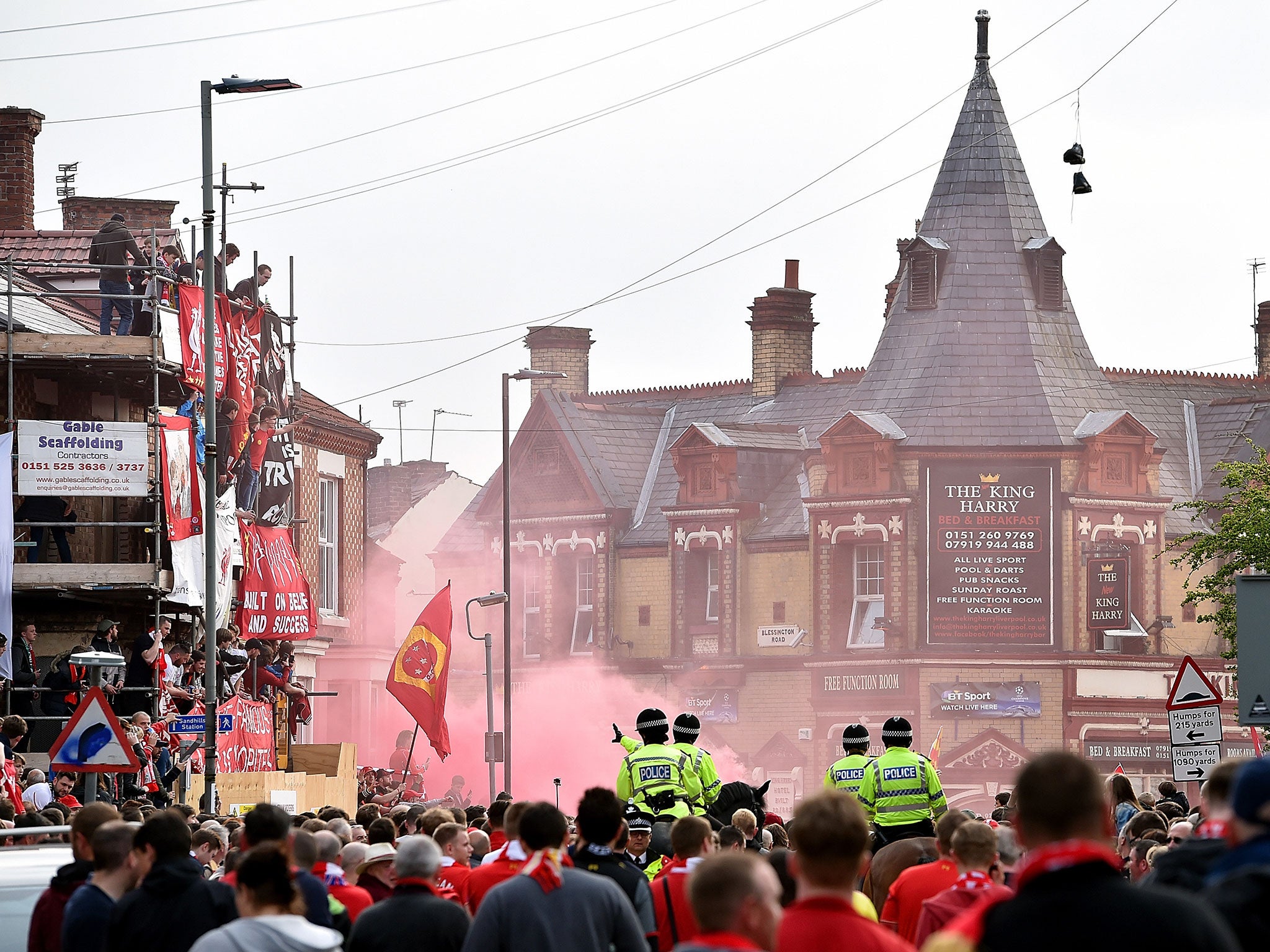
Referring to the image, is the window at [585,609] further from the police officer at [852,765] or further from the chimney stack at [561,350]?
the police officer at [852,765]

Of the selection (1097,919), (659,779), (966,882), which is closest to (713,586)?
(659,779)

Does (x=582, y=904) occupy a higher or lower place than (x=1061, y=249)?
lower

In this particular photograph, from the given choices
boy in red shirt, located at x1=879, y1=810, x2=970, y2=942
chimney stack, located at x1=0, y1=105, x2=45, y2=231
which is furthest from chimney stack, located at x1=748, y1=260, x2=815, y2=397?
boy in red shirt, located at x1=879, y1=810, x2=970, y2=942

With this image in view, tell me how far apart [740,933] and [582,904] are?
2.34 metres

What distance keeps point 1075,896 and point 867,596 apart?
4623cm

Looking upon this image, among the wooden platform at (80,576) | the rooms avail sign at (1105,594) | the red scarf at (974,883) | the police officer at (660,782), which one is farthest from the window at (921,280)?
the red scarf at (974,883)

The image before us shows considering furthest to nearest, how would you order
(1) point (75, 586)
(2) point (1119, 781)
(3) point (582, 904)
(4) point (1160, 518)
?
1. (4) point (1160, 518)
2. (1) point (75, 586)
3. (2) point (1119, 781)
4. (3) point (582, 904)

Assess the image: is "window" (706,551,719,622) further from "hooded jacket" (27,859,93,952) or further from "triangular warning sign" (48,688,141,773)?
"hooded jacket" (27,859,93,952)

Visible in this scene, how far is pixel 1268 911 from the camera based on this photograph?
5.48 meters

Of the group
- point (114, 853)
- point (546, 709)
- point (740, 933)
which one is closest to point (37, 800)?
point (114, 853)

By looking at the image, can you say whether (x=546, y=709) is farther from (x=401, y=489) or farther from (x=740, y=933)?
(x=740, y=933)

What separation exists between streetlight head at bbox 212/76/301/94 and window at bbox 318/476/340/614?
65.3ft

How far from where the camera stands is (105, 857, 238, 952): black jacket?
762cm

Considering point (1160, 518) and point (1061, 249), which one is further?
point (1061, 249)
